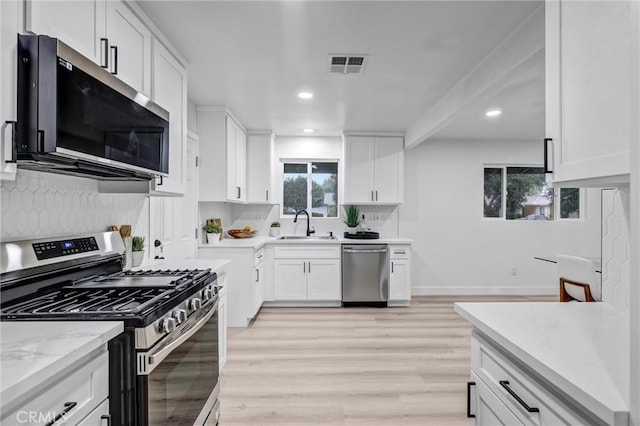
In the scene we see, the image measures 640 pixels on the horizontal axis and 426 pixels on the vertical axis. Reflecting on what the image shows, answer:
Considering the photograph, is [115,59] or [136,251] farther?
[136,251]

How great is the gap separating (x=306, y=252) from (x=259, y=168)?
1.34 m

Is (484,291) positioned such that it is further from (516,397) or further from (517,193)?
(516,397)

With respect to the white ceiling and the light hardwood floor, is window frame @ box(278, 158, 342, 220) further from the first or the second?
the light hardwood floor

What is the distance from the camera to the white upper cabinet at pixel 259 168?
509cm

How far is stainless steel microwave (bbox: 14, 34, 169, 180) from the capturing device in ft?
3.82

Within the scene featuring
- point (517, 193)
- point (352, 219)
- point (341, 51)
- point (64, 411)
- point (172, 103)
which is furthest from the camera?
point (517, 193)

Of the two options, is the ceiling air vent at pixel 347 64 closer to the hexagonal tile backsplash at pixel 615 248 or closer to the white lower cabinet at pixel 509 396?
the hexagonal tile backsplash at pixel 615 248

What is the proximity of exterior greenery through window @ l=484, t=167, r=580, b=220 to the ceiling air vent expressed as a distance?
3709 mm

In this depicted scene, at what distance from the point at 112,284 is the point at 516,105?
13.1 feet

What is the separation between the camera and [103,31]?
1.64m

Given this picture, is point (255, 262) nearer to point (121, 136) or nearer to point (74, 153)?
point (121, 136)

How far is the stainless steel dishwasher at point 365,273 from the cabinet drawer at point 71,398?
3829 millimetres

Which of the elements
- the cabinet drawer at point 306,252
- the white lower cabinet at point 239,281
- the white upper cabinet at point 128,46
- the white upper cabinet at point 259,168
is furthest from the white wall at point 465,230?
the white upper cabinet at point 128,46

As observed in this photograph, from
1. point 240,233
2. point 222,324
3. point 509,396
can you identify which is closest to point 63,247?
point 222,324
